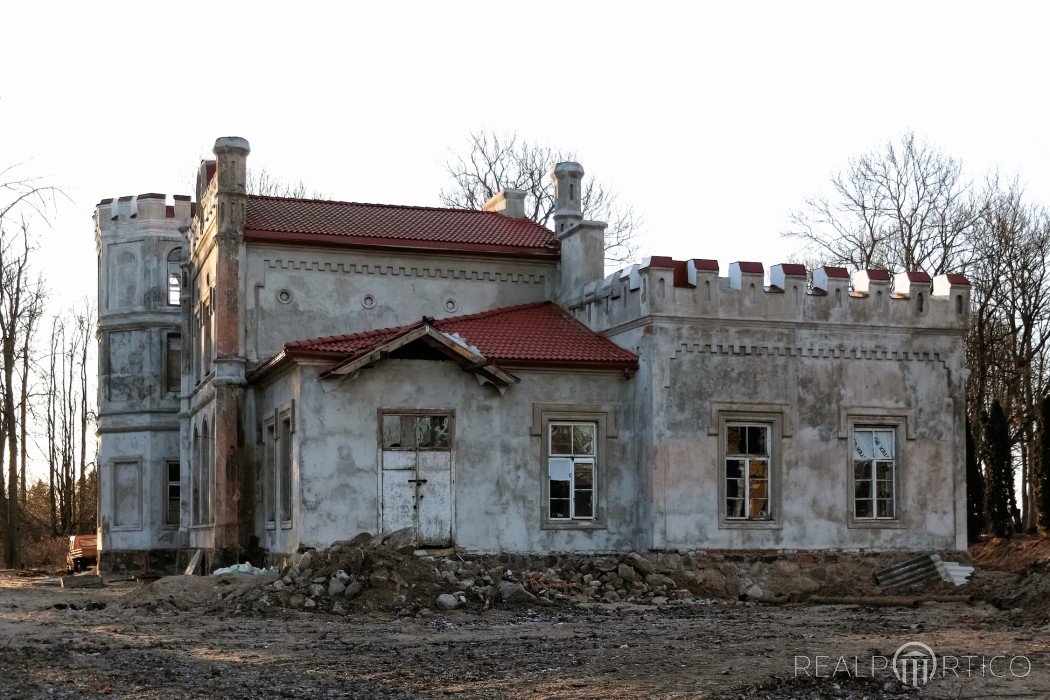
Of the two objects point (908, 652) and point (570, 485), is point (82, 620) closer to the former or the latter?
point (570, 485)

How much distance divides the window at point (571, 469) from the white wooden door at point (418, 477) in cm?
181

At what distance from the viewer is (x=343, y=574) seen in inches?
770

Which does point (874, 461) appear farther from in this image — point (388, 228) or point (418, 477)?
point (388, 228)

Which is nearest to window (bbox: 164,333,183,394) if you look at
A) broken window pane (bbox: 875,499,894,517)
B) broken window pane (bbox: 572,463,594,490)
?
broken window pane (bbox: 572,463,594,490)

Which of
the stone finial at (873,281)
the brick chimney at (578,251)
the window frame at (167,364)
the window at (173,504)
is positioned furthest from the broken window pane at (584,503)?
the window frame at (167,364)

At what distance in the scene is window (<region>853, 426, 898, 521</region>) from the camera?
80.9 ft

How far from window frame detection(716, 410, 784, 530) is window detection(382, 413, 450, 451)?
4.57m

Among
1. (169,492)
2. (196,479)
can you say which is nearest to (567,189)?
(196,479)

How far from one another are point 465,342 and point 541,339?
73.6 inches

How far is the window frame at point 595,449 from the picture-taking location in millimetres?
23688

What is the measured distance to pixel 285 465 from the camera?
2391cm

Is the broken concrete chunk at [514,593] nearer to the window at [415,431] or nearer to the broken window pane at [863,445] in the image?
the window at [415,431]

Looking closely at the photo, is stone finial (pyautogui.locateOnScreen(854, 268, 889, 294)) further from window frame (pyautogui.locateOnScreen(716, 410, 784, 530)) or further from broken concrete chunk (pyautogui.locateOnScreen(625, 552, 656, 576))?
broken concrete chunk (pyautogui.locateOnScreen(625, 552, 656, 576))

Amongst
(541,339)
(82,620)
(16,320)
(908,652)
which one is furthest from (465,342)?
(16,320)
